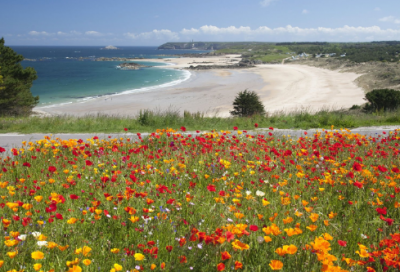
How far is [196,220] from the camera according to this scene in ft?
9.25

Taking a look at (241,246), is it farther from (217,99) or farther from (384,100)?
(217,99)

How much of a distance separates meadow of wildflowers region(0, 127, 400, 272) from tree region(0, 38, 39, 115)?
21.2 m

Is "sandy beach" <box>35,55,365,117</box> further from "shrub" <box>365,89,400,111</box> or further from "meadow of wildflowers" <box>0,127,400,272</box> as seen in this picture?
"meadow of wildflowers" <box>0,127,400,272</box>

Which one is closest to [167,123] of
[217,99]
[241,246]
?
[241,246]

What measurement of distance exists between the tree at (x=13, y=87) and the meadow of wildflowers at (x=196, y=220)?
21192 millimetres

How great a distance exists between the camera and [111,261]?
7.22 feet

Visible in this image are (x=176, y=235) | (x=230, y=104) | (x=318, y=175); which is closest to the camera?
(x=176, y=235)

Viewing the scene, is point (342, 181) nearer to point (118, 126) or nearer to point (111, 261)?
point (111, 261)

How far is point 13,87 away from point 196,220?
81.6 feet

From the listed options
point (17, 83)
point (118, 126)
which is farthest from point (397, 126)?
point (17, 83)

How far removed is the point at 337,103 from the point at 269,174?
34421 mm

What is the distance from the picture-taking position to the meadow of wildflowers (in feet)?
6.66

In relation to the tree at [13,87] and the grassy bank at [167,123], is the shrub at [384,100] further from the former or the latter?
the tree at [13,87]

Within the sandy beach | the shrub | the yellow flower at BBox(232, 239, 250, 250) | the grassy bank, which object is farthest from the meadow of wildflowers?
the sandy beach
